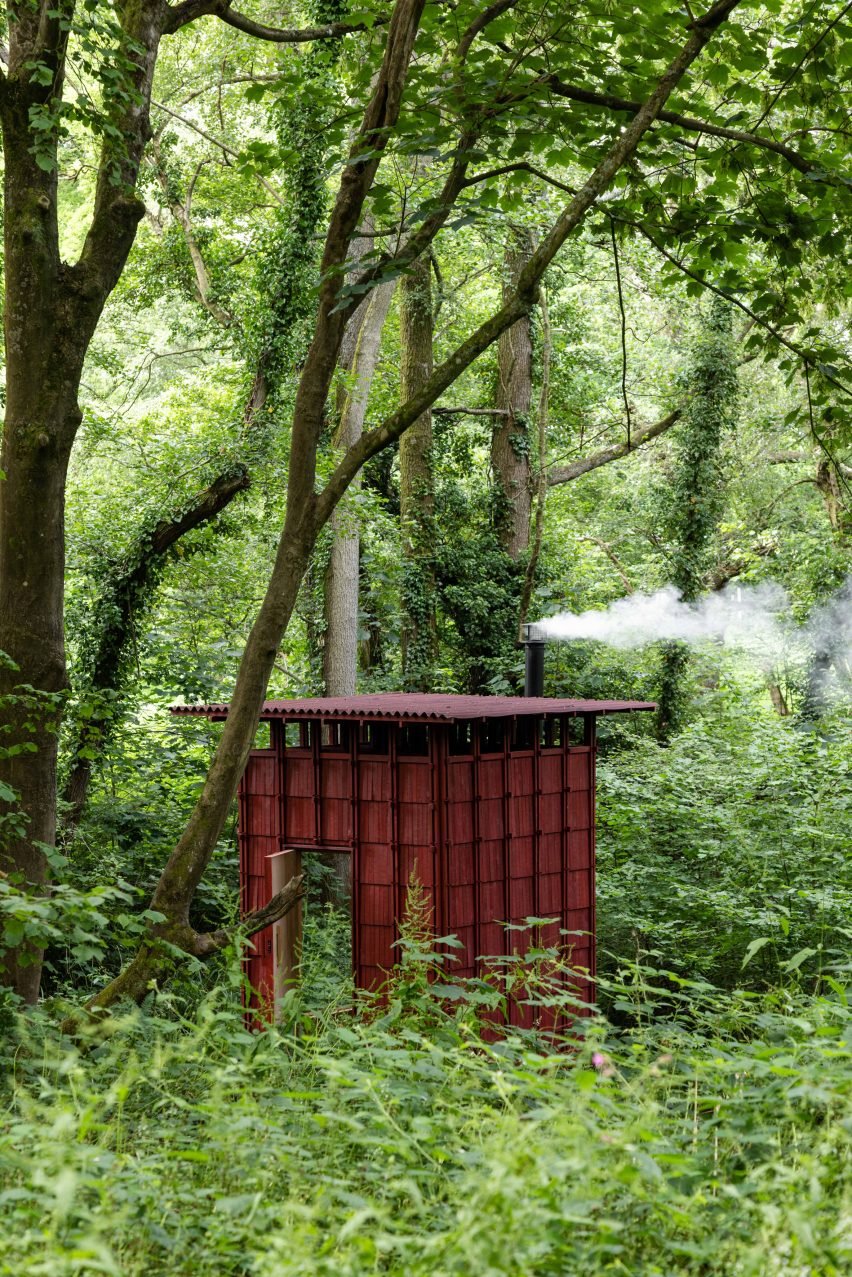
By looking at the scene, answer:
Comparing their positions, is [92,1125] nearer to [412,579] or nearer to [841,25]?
[841,25]

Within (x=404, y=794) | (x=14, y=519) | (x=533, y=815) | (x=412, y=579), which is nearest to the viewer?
(x=14, y=519)

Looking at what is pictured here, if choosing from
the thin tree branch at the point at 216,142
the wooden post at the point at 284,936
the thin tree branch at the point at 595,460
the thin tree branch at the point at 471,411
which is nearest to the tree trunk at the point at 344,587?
the thin tree branch at the point at 216,142

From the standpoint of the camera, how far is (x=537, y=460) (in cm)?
1991

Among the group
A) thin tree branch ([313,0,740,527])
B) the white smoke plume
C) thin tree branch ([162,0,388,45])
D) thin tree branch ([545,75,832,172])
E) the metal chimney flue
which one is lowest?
the metal chimney flue

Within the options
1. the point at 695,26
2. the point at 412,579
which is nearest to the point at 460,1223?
the point at 695,26

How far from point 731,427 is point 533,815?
425 inches

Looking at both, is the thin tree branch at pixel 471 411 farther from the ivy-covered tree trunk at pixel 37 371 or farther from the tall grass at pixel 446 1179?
the tall grass at pixel 446 1179

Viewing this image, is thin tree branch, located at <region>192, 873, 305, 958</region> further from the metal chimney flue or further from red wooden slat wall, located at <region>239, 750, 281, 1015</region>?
the metal chimney flue

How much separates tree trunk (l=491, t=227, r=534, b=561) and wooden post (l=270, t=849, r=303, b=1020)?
1051 centimetres

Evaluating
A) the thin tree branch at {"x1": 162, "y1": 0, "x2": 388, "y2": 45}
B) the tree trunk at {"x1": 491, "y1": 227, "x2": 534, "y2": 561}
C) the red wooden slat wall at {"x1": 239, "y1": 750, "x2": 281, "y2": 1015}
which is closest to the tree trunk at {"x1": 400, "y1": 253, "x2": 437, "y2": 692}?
the tree trunk at {"x1": 491, "y1": 227, "x2": 534, "y2": 561}

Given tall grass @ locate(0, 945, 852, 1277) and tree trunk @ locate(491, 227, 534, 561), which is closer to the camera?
tall grass @ locate(0, 945, 852, 1277)

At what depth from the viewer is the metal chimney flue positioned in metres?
12.7

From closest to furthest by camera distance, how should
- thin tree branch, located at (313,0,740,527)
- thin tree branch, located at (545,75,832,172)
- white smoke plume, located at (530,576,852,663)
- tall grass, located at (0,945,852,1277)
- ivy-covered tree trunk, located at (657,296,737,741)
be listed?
tall grass, located at (0,945,852,1277) < thin tree branch, located at (313,0,740,527) < thin tree branch, located at (545,75,832,172) < ivy-covered tree trunk, located at (657,296,737,741) < white smoke plume, located at (530,576,852,663)

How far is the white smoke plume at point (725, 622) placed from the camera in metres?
18.8
